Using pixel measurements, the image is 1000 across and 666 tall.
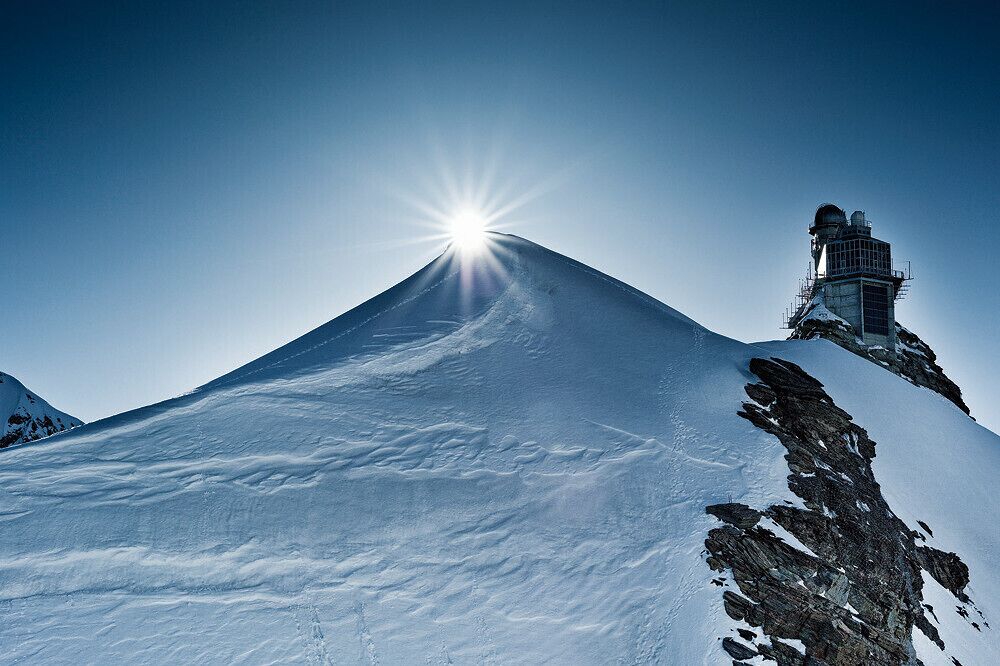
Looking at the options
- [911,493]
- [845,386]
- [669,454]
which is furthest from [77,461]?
[845,386]

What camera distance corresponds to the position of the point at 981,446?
2258cm

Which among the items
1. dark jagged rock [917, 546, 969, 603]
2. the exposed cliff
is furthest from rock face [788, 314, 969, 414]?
dark jagged rock [917, 546, 969, 603]

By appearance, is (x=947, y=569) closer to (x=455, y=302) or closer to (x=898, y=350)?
(x=455, y=302)

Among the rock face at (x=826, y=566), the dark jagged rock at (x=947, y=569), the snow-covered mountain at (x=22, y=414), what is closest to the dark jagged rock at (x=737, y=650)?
the rock face at (x=826, y=566)

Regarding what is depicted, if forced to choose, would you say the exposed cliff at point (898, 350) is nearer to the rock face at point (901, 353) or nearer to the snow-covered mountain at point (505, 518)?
the rock face at point (901, 353)

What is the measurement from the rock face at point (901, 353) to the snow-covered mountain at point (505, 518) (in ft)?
92.8

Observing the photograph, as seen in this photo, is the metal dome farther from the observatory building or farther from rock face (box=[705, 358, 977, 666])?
rock face (box=[705, 358, 977, 666])

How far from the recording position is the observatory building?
163 ft

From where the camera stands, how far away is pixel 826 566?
13.4 meters

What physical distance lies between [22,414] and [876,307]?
135817 millimetres

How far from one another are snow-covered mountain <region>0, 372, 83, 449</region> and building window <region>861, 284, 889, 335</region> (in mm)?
125814

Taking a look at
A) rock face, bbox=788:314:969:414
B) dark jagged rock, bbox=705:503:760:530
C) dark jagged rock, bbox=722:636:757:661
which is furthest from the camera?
rock face, bbox=788:314:969:414

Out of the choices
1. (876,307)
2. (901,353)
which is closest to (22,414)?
(876,307)

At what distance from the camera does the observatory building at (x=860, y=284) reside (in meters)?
49.7
